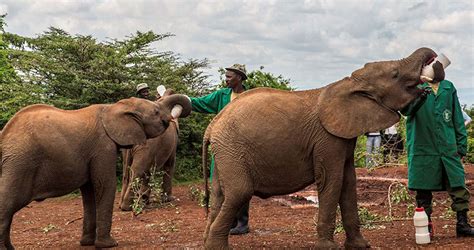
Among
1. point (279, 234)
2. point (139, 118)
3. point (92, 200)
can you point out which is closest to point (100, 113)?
point (139, 118)

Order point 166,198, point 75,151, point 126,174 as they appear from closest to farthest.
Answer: point 75,151
point 126,174
point 166,198

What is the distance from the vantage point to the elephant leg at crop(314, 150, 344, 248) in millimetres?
7641

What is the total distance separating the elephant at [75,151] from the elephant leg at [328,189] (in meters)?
2.50

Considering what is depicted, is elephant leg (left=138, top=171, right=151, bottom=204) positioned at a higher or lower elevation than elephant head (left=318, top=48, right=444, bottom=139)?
lower

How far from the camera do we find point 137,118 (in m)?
9.21

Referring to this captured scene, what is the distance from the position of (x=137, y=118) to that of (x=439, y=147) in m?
3.75

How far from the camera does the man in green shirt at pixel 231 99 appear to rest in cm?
1002

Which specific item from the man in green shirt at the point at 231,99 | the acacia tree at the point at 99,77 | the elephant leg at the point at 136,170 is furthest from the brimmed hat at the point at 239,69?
the acacia tree at the point at 99,77

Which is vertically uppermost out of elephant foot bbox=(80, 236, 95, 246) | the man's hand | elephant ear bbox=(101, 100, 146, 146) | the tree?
the tree

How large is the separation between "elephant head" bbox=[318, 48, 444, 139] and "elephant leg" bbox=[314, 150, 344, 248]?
14.4 inches

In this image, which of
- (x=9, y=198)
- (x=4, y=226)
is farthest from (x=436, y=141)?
(x=4, y=226)

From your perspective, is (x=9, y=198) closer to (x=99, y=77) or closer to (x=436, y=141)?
(x=436, y=141)

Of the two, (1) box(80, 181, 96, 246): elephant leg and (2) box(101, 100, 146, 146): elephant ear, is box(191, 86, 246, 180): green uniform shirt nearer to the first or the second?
(2) box(101, 100, 146, 146): elephant ear

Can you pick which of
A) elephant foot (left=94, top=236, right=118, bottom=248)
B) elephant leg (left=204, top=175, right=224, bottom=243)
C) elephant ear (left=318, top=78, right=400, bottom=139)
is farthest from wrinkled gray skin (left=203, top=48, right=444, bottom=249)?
elephant foot (left=94, top=236, right=118, bottom=248)
